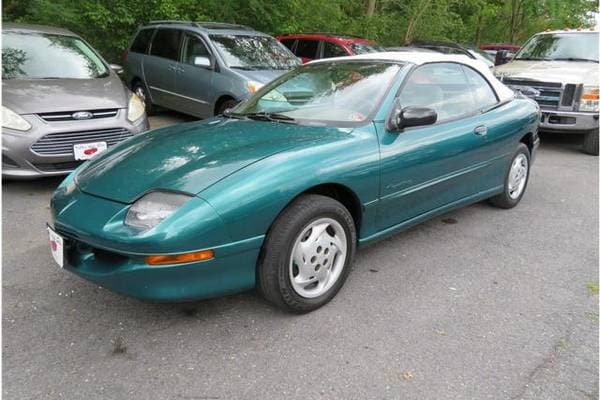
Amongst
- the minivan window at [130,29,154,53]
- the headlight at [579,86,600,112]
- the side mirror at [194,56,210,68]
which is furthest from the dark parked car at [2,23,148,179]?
the headlight at [579,86,600,112]

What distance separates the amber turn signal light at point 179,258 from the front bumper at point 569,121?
22.0 ft

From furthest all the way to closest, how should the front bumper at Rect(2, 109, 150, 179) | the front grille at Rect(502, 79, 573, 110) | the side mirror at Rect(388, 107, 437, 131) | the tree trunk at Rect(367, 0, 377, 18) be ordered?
1. the tree trunk at Rect(367, 0, 377, 18)
2. the front grille at Rect(502, 79, 573, 110)
3. the front bumper at Rect(2, 109, 150, 179)
4. the side mirror at Rect(388, 107, 437, 131)

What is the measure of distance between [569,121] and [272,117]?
18.7 feet

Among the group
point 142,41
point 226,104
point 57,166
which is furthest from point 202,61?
point 57,166

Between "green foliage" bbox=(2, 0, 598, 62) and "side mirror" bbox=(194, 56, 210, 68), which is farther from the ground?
"green foliage" bbox=(2, 0, 598, 62)

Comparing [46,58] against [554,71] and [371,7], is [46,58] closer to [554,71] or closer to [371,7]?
[554,71]

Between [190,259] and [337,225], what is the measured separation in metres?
0.95

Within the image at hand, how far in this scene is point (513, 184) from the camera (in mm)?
4895

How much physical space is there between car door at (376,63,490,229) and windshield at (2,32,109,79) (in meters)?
4.02

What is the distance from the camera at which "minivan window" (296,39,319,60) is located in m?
10.5

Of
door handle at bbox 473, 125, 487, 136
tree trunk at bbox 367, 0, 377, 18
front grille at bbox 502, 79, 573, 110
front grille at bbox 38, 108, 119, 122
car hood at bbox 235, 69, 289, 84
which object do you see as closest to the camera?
door handle at bbox 473, 125, 487, 136

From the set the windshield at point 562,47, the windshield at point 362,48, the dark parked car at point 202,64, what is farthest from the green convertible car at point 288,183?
the windshield at point 362,48

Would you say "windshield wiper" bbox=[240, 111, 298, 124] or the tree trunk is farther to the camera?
the tree trunk

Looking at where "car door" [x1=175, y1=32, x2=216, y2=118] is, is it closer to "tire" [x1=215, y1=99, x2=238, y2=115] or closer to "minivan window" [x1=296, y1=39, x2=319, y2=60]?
"tire" [x1=215, y1=99, x2=238, y2=115]
